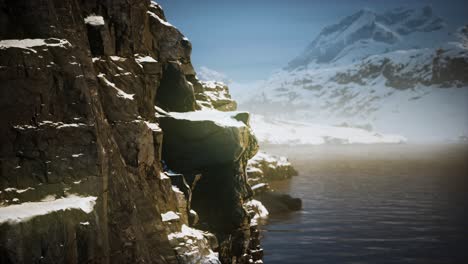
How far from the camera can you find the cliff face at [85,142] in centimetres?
1195

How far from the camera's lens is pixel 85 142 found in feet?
43.9

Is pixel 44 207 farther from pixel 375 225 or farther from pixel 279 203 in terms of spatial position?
pixel 279 203

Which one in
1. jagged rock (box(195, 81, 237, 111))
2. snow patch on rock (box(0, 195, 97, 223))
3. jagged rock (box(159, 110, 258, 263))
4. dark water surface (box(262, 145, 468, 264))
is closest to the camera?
snow patch on rock (box(0, 195, 97, 223))

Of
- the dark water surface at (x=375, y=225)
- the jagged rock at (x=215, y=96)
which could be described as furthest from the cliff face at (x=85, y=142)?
the dark water surface at (x=375, y=225)

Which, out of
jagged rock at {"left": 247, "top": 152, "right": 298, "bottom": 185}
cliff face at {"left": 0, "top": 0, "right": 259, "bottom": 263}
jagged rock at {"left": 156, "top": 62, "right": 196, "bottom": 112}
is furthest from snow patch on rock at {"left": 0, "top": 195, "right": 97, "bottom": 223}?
jagged rock at {"left": 247, "top": 152, "right": 298, "bottom": 185}

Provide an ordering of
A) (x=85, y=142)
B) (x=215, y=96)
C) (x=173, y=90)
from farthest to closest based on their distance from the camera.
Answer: (x=215, y=96)
(x=173, y=90)
(x=85, y=142)

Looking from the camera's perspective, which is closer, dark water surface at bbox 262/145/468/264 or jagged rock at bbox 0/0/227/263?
jagged rock at bbox 0/0/227/263

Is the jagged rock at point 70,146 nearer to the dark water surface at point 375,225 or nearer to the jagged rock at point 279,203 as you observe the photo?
the dark water surface at point 375,225

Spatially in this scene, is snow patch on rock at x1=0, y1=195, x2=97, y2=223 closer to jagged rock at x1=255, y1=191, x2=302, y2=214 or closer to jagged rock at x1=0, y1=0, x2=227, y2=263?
jagged rock at x1=0, y1=0, x2=227, y2=263

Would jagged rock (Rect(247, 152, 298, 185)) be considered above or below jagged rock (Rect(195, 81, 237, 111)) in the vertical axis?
below

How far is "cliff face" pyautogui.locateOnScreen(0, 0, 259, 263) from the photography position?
12.0 m

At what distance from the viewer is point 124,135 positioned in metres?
17.1

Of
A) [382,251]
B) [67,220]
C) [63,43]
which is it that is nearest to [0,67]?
[63,43]

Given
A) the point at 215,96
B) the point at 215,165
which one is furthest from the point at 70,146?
the point at 215,96
